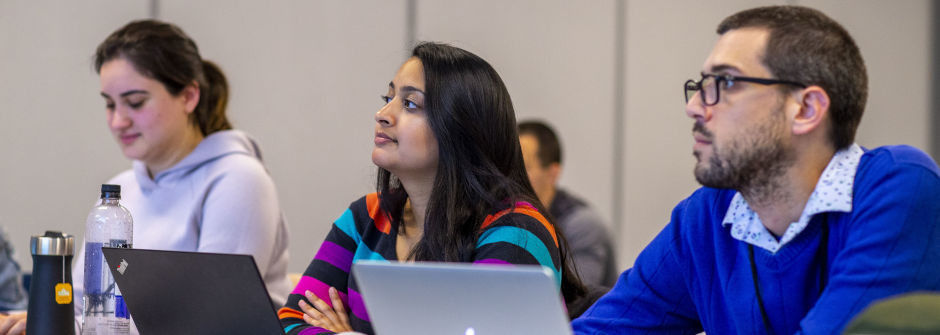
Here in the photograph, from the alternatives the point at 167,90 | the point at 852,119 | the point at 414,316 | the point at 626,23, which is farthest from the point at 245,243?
the point at 626,23

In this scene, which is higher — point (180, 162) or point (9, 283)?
point (180, 162)

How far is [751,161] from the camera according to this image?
140 cm

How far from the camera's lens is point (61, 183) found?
385cm

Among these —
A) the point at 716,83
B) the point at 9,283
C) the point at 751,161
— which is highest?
the point at 716,83

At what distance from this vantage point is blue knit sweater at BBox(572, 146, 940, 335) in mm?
1268

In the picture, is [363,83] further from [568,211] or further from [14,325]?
[14,325]

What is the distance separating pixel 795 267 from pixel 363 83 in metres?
2.96

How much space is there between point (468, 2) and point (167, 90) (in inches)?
77.9

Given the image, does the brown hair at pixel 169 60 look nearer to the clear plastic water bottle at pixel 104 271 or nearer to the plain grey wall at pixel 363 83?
the clear plastic water bottle at pixel 104 271

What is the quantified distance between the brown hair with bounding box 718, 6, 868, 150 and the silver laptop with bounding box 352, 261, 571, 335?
0.57m

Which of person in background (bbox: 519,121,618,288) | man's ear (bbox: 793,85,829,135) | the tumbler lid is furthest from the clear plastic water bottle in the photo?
person in background (bbox: 519,121,618,288)

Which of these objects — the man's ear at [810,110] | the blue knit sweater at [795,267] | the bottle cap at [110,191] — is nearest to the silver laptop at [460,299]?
the blue knit sweater at [795,267]

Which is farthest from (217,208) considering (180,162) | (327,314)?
(327,314)

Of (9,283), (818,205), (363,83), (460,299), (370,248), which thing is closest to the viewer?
(460,299)
